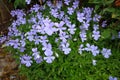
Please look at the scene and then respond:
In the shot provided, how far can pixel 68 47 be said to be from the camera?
10.6 ft

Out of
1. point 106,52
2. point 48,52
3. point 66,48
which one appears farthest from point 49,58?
point 106,52

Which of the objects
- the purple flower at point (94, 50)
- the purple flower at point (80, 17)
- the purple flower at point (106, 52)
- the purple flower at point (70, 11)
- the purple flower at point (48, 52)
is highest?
the purple flower at point (70, 11)

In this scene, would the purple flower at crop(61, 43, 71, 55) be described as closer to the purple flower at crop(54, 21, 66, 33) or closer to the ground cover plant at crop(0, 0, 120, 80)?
the ground cover plant at crop(0, 0, 120, 80)

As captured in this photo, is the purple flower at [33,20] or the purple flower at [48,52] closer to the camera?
Answer: the purple flower at [48,52]

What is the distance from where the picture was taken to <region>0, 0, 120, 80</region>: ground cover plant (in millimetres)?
3172

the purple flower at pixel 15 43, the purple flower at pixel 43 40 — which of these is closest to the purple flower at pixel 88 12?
the purple flower at pixel 43 40

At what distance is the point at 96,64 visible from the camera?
10.4 ft

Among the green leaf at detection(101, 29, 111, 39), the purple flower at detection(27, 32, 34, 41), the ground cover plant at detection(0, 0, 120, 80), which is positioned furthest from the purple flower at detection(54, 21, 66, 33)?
the green leaf at detection(101, 29, 111, 39)

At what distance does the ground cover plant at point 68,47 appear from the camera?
317cm

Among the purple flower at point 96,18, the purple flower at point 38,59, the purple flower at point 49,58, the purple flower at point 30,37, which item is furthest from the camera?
the purple flower at point 96,18

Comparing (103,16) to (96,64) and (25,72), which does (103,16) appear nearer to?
(96,64)

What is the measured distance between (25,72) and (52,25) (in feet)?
1.91

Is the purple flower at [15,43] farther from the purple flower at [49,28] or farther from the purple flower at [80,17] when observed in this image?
the purple flower at [80,17]

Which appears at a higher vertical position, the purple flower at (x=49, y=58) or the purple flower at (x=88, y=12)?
the purple flower at (x=88, y=12)
